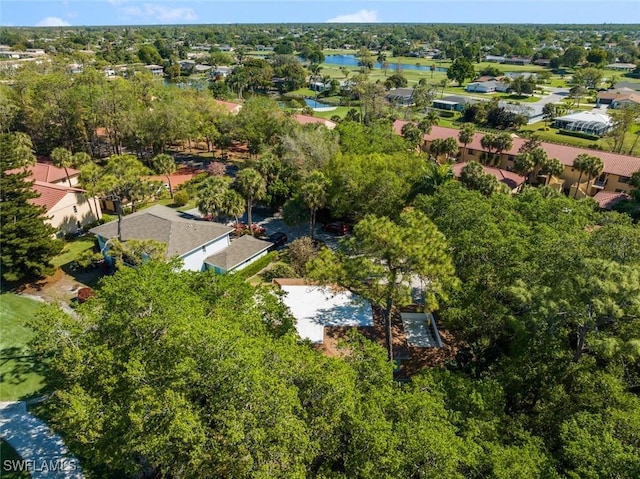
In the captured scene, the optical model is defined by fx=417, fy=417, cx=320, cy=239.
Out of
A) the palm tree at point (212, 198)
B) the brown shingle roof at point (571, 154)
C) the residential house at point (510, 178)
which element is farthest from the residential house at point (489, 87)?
the palm tree at point (212, 198)

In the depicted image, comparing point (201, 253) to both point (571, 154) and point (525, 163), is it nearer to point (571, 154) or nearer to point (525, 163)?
point (525, 163)

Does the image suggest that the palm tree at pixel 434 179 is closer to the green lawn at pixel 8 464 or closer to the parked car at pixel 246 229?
the parked car at pixel 246 229

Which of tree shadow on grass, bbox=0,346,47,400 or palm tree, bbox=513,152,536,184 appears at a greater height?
palm tree, bbox=513,152,536,184

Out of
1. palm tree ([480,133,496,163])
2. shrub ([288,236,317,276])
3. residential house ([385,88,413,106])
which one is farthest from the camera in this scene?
residential house ([385,88,413,106])

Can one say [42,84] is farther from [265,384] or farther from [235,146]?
[265,384]

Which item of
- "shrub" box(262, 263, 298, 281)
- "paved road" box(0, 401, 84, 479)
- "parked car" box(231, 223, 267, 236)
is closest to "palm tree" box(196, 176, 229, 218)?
Answer: "parked car" box(231, 223, 267, 236)

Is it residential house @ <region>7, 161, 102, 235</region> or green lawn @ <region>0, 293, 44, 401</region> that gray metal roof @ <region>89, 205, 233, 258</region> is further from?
green lawn @ <region>0, 293, 44, 401</region>
